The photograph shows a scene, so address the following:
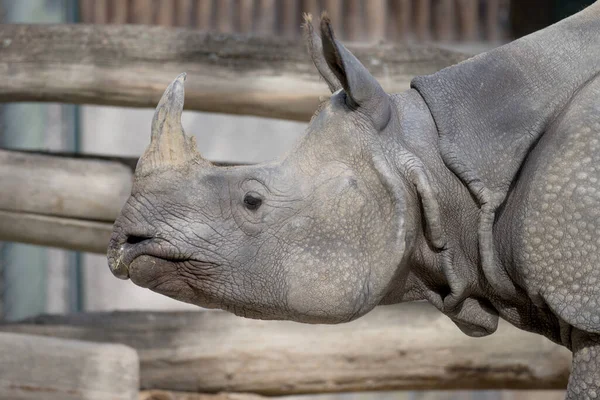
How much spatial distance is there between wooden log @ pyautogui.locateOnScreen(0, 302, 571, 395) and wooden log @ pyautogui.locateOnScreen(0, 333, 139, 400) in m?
0.46

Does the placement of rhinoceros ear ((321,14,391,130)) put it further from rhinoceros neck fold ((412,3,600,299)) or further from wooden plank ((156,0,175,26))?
wooden plank ((156,0,175,26))

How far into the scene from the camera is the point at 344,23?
17.4 ft

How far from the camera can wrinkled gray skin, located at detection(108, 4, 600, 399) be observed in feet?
6.52

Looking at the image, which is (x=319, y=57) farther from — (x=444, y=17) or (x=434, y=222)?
(x=444, y=17)

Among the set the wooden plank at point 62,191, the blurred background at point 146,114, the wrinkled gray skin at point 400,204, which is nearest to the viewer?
the wrinkled gray skin at point 400,204

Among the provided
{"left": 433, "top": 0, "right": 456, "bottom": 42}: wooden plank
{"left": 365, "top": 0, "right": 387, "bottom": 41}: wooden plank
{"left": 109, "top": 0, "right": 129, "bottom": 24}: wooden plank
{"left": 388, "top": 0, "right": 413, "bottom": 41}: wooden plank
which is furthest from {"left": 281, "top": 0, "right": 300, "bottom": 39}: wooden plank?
{"left": 109, "top": 0, "right": 129, "bottom": 24}: wooden plank

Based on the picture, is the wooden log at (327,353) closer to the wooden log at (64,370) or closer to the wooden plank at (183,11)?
the wooden log at (64,370)

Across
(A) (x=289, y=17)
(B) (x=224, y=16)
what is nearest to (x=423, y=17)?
(A) (x=289, y=17)

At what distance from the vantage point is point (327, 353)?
3.80 meters

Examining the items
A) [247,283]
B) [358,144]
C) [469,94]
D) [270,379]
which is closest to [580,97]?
[469,94]

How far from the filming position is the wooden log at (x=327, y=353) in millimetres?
3754

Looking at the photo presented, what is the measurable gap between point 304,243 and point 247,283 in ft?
0.49

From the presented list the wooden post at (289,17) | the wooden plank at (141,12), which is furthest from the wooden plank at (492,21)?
the wooden plank at (141,12)

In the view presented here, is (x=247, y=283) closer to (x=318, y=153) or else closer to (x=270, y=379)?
(x=318, y=153)
